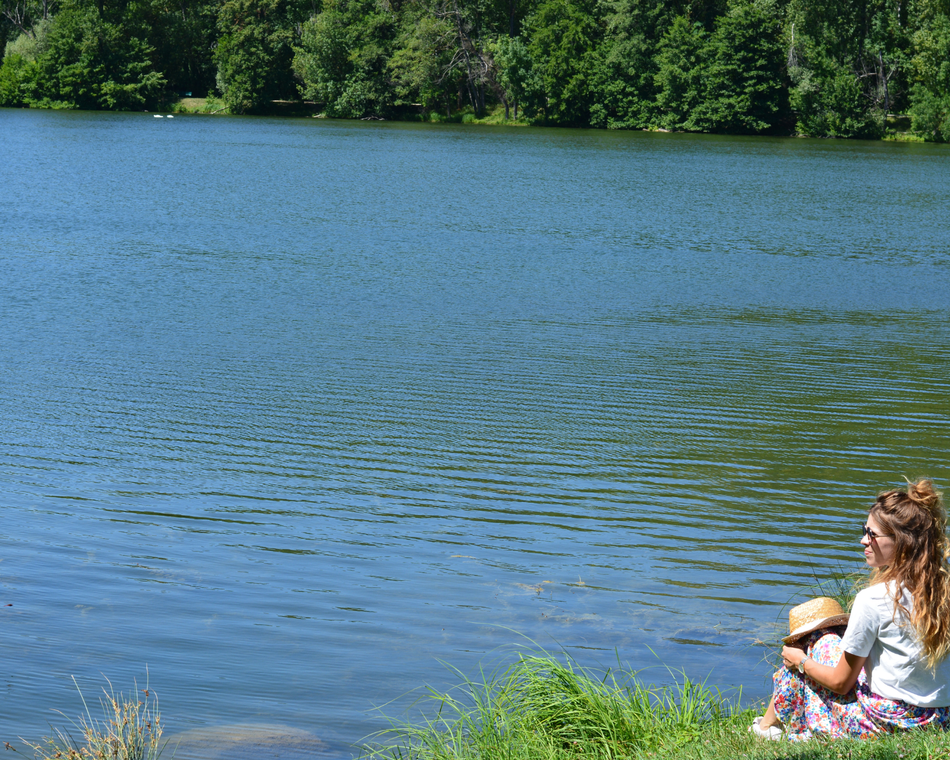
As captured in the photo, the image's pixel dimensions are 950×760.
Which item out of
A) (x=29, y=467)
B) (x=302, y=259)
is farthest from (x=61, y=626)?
(x=302, y=259)

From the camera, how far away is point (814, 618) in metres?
3.74

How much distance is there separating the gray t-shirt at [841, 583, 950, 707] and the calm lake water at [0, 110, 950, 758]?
4.61 ft

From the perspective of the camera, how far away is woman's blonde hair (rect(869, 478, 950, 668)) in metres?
3.33

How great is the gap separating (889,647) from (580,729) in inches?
50.1

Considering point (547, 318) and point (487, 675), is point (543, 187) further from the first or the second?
point (487, 675)

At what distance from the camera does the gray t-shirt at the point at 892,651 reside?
11.1ft

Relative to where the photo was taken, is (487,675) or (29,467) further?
(29,467)

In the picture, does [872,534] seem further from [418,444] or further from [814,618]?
[418,444]

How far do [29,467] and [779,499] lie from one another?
6071 mm

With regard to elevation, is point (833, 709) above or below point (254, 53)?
below

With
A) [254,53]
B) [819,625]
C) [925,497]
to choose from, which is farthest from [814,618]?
[254,53]

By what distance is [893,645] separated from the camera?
11.2 feet

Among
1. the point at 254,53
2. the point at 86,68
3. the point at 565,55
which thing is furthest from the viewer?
the point at 254,53

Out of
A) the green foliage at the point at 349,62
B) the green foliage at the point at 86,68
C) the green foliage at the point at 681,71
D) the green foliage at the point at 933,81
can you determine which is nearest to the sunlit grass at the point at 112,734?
the green foliage at the point at 933,81
